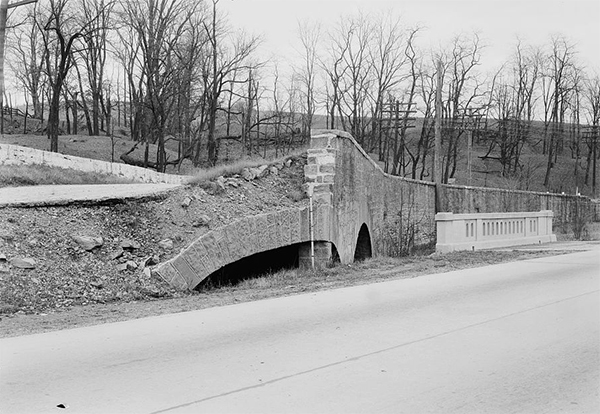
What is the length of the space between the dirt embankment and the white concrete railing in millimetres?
7326

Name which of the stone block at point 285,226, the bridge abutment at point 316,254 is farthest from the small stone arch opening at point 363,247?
the stone block at point 285,226

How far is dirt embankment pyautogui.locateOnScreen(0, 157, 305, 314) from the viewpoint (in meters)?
8.83

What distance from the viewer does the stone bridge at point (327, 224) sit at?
11172 millimetres

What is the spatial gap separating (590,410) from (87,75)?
5586 centimetres

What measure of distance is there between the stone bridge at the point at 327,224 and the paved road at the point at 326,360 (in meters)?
2.81

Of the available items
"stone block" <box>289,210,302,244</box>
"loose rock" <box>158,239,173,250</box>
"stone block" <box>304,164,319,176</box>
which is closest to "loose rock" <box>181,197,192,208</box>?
"loose rock" <box>158,239,173,250</box>

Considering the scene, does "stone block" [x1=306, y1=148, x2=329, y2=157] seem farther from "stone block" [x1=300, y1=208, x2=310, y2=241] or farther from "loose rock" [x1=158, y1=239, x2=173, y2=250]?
"loose rock" [x1=158, y1=239, x2=173, y2=250]

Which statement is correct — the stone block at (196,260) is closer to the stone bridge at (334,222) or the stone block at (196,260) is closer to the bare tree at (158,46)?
the stone bridge at (334,222)

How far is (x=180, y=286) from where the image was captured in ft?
33.6

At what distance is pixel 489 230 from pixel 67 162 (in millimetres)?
16908

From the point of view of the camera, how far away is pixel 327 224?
15.0m

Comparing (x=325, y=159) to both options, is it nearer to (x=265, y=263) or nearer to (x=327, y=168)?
(x=327, y=168)

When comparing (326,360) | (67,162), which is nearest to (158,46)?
(67,162)

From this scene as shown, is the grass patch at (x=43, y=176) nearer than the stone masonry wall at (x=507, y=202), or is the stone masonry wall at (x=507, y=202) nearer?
the grass patch at (x=43, y=176)
